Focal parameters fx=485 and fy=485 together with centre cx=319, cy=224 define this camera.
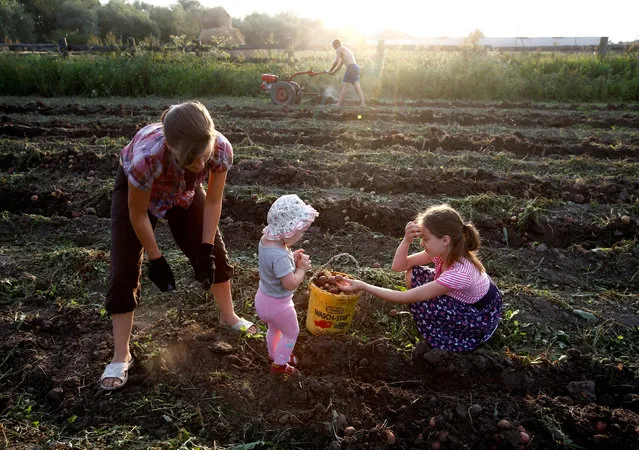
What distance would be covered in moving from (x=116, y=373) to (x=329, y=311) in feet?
4.26

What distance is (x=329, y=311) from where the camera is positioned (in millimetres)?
3072

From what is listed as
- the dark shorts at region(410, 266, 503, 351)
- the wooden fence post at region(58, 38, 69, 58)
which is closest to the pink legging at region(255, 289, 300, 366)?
the dark shorts at region(410, 266, 503, 351)

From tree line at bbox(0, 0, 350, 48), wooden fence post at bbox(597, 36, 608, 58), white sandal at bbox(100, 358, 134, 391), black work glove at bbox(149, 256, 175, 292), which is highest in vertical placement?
tree line at bbox(0, 0, 350, 48)

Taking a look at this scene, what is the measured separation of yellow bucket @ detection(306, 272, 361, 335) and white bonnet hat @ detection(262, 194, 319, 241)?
23.5 inches

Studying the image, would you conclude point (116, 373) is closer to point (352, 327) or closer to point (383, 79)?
point (352, 327)

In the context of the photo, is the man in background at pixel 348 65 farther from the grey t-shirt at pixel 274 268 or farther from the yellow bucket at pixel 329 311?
the grey t-shirt at pixel 274 268

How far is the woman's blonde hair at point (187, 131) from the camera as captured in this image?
2107 millimetres

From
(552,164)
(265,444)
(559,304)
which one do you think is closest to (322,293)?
(265,444)

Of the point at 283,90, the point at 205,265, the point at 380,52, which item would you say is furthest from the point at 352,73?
the point at 205,265

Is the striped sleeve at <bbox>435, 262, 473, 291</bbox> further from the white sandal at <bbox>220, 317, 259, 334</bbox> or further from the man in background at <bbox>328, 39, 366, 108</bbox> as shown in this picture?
the man in background at <bbox>328, 39, 366, 108</bbox>

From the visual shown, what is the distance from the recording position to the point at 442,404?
8.93 feet

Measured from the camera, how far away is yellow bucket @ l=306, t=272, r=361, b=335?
2993mm

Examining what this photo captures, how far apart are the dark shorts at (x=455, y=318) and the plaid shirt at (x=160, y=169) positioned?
1.51 m

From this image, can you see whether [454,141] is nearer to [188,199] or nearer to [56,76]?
[188,199]
